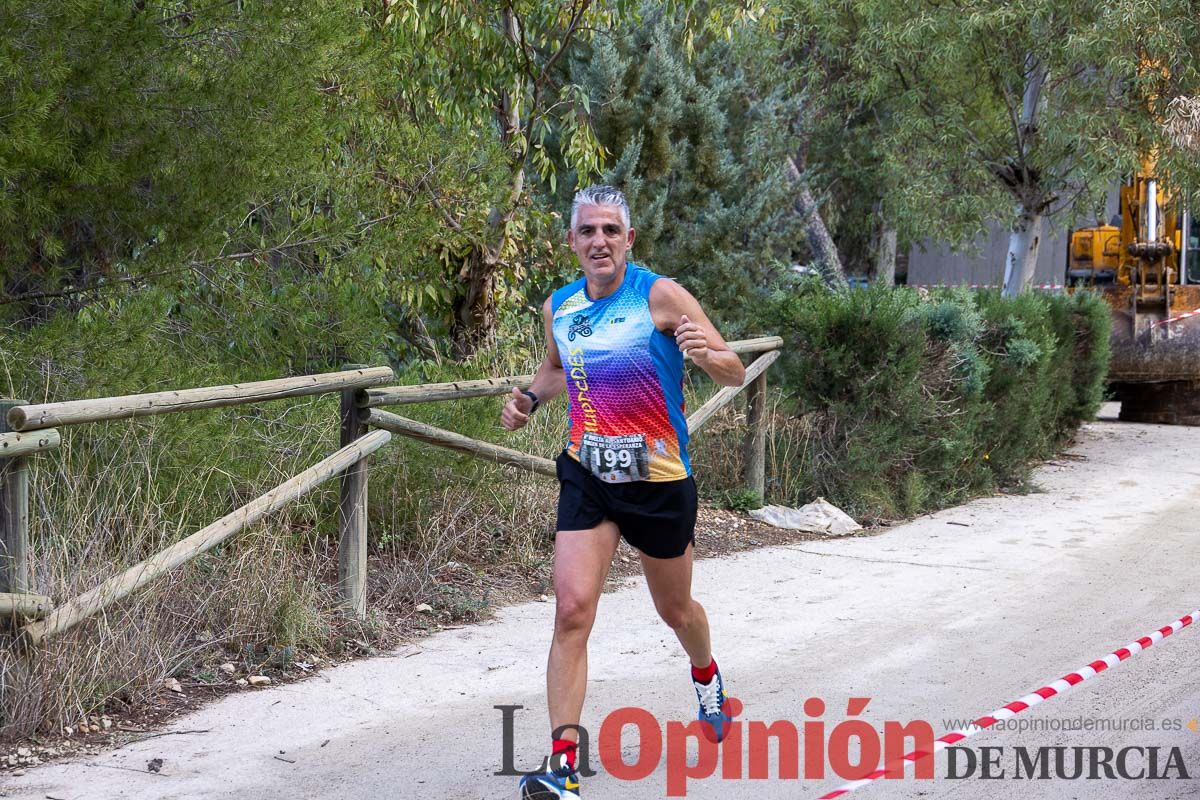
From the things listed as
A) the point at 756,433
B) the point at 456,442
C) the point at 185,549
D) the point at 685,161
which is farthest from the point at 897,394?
the point at 685,161

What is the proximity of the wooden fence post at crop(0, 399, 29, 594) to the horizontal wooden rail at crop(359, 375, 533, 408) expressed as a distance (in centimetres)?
204

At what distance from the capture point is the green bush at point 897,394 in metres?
10.3

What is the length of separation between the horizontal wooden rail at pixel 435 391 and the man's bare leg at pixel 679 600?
242cm

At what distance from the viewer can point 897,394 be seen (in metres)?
10.3

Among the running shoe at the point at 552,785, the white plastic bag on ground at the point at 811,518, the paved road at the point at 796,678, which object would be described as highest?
the white plastic bag on ground at the point at 811,518

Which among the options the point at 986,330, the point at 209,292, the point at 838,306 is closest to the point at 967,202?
the point at 986,330

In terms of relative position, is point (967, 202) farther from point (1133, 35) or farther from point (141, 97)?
point (141, 97)

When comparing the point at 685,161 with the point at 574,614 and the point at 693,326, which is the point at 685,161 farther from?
the point at 574,614

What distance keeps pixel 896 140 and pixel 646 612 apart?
1438 centimetres

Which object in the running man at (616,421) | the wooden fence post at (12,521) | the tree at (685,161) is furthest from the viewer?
the tree at (685,161)

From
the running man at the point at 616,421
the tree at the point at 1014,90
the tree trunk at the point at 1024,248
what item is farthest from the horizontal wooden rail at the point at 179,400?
the tree trunk at the point at 1024,248

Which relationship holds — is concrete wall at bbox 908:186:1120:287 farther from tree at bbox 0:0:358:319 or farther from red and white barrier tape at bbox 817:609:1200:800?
tree at bbox 0:0:358:319

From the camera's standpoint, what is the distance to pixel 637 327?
14.8 ft

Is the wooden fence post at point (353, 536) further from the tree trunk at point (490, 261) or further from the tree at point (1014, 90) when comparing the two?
the tree at point (1014, 90)
